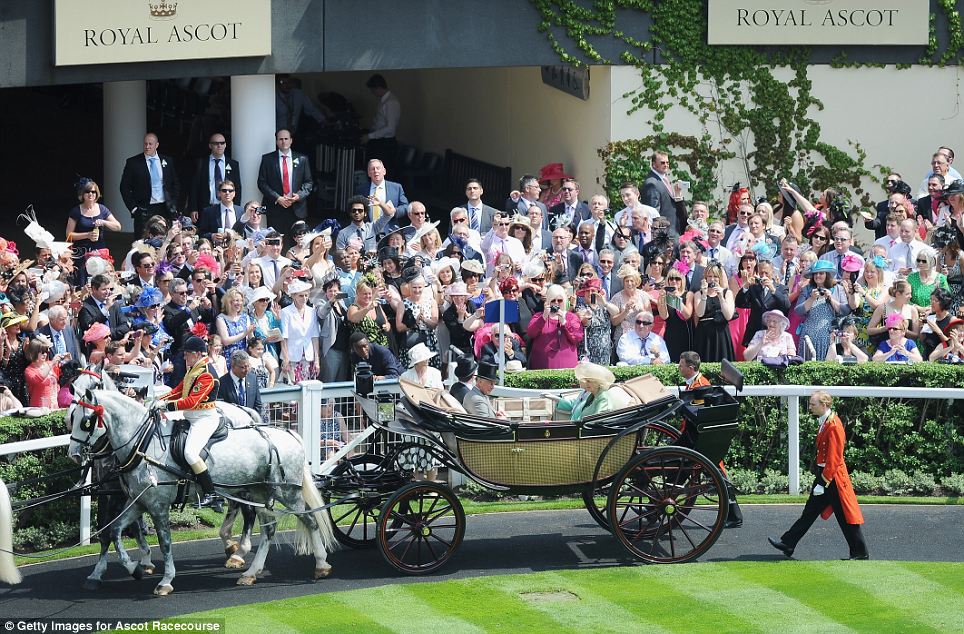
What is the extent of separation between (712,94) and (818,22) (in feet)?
5.96

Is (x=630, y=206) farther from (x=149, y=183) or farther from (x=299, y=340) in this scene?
(x=149, y=183)

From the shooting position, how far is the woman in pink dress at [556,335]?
1561 cm

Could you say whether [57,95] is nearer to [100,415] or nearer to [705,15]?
[705,15]

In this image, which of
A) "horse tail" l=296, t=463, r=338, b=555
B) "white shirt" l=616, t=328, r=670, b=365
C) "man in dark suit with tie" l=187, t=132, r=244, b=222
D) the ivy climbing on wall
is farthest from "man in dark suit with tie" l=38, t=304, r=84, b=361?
the ivy climbing on wall

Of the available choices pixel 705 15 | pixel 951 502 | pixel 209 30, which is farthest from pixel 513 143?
pixel 951 502

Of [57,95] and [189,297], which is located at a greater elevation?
[57,95]

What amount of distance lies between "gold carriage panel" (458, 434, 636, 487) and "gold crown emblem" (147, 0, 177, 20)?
1110cm

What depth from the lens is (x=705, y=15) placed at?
22.3 meters

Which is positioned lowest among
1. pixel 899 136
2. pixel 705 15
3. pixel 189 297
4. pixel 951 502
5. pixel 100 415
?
pixel 951 502

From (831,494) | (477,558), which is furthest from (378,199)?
(831,494)

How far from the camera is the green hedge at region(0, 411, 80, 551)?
1254 centimetres

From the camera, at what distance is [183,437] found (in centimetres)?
1168

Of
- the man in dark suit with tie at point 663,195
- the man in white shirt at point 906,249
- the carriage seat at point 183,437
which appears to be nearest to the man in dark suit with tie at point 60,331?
the carriage seat at point 183,437

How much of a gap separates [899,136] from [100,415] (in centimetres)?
1521
